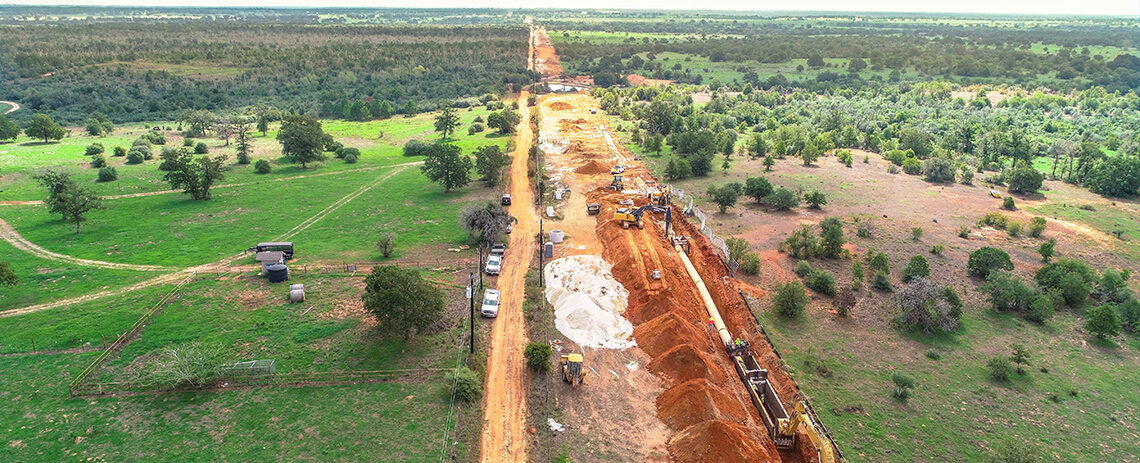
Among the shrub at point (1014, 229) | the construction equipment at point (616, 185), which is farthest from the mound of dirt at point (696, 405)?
the shrub at point (1014, 229)

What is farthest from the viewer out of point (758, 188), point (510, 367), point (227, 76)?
point (227, 76)

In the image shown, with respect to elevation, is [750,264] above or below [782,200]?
below

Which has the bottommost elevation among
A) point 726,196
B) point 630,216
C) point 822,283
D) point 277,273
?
point 277,273

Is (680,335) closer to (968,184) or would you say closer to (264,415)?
(264,415)

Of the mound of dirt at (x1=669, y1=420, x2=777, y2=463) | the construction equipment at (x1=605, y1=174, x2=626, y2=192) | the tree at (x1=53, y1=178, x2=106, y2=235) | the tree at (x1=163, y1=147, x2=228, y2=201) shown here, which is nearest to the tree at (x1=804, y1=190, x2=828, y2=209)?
the construction equipment at (x1=605, y1=174, x2=626, y2=192)

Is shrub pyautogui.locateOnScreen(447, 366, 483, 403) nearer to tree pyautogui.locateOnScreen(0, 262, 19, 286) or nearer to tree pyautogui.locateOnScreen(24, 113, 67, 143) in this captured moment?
tree pyautogui.locateOnScreen(0, 262, 19, 286)

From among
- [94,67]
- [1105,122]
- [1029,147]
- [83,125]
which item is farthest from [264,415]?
[94,67]

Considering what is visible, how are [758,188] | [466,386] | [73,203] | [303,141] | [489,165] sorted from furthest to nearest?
[303,141]
[489,165]
[758,188]
[73,203]
[466,386]

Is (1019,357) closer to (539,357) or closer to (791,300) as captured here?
(791,300)

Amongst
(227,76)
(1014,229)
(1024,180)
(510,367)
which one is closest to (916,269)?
(1014,229)
